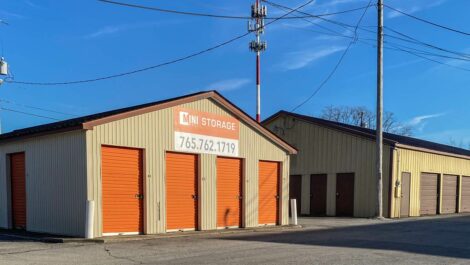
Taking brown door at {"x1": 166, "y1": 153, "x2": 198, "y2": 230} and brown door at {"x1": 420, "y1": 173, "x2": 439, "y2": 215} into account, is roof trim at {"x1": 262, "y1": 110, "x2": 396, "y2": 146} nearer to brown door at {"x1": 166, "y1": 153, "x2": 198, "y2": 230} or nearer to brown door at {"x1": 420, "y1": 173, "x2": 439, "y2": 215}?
brown door at {"x1": 420, "y1": 173, "x2": 439, "y2": 215}

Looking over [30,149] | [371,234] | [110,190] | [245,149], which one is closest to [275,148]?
[245,149]

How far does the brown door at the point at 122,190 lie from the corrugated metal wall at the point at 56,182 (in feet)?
2.13

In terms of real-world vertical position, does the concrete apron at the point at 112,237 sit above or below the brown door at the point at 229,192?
below

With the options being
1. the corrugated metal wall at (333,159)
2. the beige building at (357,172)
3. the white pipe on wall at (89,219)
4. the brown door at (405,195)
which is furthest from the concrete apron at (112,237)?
the brown door at (405,195)

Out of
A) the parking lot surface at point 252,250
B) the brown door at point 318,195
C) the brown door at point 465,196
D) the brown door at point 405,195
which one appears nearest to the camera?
the parking lot surface at point 252,250

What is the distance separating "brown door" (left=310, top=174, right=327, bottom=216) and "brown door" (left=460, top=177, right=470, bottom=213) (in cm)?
1093

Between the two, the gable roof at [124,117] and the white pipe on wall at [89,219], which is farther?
the gable roof at [124,117]

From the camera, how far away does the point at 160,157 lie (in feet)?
51.3

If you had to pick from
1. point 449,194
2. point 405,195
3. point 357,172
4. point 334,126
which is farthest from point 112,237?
point 449,194

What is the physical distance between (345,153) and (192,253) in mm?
18313

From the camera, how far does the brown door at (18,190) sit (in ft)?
51.2

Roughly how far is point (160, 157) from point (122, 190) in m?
1.68

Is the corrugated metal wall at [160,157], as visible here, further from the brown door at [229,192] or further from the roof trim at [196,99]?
the brown door at [229,192]

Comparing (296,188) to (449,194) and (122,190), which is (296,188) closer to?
(449,194)
